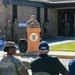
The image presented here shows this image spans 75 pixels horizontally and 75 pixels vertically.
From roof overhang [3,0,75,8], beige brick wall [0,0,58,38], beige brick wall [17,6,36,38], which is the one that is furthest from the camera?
roof overhang [3,0,75,8]

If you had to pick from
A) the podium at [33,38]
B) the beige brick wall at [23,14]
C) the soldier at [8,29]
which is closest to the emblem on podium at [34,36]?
the podium at [33,38]

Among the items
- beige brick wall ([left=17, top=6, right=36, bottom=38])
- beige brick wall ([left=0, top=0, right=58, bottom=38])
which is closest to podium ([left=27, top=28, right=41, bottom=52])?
beige brick wall ([left=0, top=0, right=58, bottom=38])

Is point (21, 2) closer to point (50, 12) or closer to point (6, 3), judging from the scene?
point (6, 3)

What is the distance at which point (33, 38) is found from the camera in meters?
19.5

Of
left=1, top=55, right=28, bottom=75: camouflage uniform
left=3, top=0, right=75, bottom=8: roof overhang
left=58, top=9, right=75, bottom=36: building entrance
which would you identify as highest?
left=3, top=0, right=75, bottom=8: roof overhang

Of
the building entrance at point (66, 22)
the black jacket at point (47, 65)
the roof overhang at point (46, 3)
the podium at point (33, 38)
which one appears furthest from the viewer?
the building entrance at point (66, 22)

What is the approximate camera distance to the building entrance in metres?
35.6

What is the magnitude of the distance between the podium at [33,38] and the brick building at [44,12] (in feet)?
31.6

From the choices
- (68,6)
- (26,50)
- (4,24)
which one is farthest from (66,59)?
(68,6)

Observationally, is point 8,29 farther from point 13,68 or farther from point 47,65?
point 47,65

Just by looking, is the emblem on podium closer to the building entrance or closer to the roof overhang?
the roof overhang

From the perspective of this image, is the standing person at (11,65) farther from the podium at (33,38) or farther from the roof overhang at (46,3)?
the roof overhang at (46,3)

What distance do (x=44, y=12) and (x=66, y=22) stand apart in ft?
9.98

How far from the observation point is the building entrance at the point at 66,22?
35594mm
